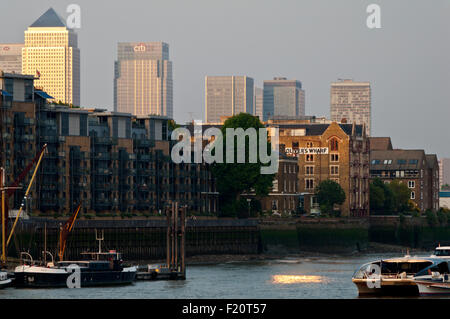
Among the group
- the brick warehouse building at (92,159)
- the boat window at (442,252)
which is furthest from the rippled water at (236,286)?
the brick warehouse building at (92,159)

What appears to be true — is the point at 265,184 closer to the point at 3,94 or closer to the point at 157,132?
the point at 157,132

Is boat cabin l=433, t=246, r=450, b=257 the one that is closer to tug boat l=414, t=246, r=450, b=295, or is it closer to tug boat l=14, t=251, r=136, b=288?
tug boat l=414, t=246, r=450, b=295

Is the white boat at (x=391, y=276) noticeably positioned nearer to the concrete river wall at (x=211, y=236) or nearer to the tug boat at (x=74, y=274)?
the tug boat at (x=74, y=274)

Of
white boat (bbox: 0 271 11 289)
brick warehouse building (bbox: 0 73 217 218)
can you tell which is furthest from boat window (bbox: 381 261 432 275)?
brick warehouse building (bbox: 0 73 217 218)

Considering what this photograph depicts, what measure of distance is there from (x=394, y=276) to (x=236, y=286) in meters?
19.7

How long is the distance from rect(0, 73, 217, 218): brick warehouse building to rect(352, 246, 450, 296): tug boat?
64.2 m

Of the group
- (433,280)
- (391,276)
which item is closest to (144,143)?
(391,276)

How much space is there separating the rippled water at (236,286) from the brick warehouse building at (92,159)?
27.0 meters

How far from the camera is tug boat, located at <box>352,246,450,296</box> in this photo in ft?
236

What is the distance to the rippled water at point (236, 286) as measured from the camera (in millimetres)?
77750

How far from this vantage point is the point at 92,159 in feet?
492

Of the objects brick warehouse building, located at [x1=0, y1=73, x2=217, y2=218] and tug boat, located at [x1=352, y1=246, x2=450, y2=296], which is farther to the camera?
brick warehouse building, located at [x1=0, y1=73, x2=217, y2=218]
